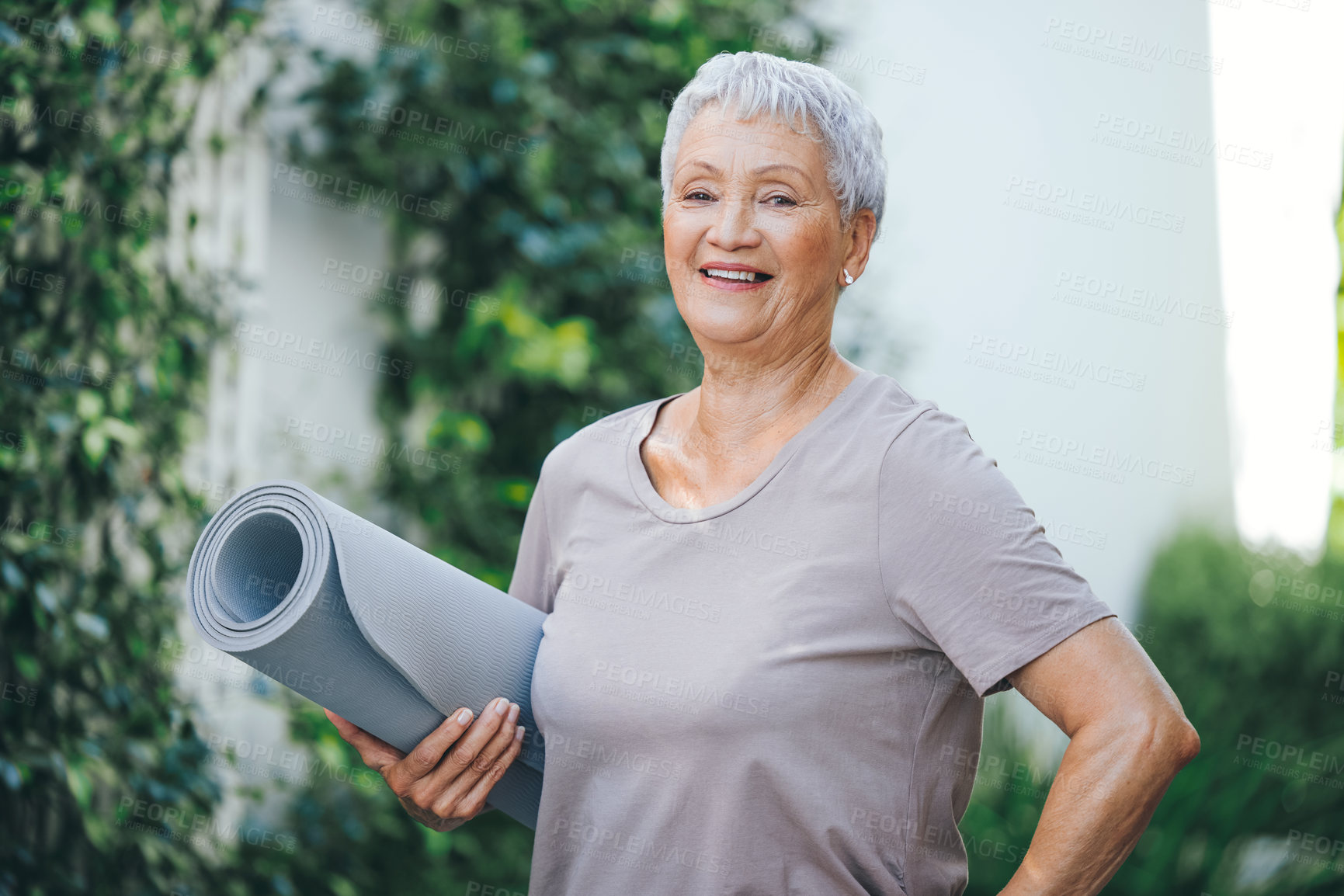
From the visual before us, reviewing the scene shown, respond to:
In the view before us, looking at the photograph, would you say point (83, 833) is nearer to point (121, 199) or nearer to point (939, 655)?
point (121, 199)

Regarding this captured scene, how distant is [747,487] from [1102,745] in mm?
530

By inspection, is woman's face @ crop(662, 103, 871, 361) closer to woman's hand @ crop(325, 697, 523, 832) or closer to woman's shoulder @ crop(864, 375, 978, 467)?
woman's shoulder @ crop(864, 375, 978, 467)

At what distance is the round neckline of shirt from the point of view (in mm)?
1388

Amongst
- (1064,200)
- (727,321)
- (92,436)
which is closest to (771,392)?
(727,321)

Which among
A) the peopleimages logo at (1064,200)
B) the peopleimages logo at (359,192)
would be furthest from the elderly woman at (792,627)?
the peopleimages logo at (1064,200)

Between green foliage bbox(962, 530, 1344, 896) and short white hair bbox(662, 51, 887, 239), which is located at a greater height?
short white hair bbox(662, 51, 887, 239)

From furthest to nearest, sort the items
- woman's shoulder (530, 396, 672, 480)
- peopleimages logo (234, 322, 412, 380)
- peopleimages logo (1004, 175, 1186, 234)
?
peopleimages logo (1004, 175, 1186, 234)
peopleimages logo (234, 322, 412, 380)
woman's shoulder (530, 396, 672, 480)

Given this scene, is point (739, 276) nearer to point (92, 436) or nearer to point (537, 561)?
point (537, 561)

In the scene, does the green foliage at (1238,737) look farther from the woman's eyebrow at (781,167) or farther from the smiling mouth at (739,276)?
the woman's eyebrow at (781,167)

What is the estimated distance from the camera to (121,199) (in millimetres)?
2521

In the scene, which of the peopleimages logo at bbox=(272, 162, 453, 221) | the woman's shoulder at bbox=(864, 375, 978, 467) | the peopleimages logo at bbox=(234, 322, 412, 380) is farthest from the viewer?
the peopleimages logo at bbox=(272, 162, 453, 221)

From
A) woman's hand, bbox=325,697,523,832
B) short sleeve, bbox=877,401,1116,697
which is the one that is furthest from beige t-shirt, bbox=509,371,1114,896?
woman's hand, bbox=325,697,523,832

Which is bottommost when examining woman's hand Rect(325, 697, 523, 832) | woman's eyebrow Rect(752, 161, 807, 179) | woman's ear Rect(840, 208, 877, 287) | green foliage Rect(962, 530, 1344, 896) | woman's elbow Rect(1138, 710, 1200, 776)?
green foliage Rect(962, 530, 1344, 896)

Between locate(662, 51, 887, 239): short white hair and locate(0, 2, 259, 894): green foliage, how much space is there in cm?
166
